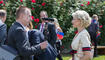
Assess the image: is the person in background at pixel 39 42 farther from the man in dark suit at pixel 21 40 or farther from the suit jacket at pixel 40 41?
the man in dark suit at pixel 21 40

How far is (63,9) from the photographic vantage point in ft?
38.2

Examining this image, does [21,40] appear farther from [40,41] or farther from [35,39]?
[40,41]

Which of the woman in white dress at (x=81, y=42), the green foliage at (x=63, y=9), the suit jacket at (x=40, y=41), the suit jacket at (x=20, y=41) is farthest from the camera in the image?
the green foliage at (x=63, y=9)

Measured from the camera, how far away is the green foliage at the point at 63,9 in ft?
34.5

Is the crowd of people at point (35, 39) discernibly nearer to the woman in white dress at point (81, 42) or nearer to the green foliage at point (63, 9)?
the woman in white dress at point (81, 42)

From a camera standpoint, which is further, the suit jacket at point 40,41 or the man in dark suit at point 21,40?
the suit jacket at point 40,41

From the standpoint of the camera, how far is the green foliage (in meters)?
10.5

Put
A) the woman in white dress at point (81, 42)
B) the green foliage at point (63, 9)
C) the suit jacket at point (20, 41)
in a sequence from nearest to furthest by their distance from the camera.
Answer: the suit jacket at point (20, 41) → the woman in white dress at point (81, 42) → the green foliage at point (63, 9)

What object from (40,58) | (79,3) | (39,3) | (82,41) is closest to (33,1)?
(39,3)

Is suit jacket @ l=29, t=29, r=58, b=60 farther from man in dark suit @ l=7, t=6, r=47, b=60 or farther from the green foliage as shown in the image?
the green foliage

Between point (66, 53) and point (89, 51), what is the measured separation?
8.91m

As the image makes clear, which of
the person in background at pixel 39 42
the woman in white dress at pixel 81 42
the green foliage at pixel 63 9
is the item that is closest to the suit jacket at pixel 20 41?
the person in background at pixel 39 42

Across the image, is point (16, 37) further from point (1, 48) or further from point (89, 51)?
point (89, 51)

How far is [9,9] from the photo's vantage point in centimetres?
1048
